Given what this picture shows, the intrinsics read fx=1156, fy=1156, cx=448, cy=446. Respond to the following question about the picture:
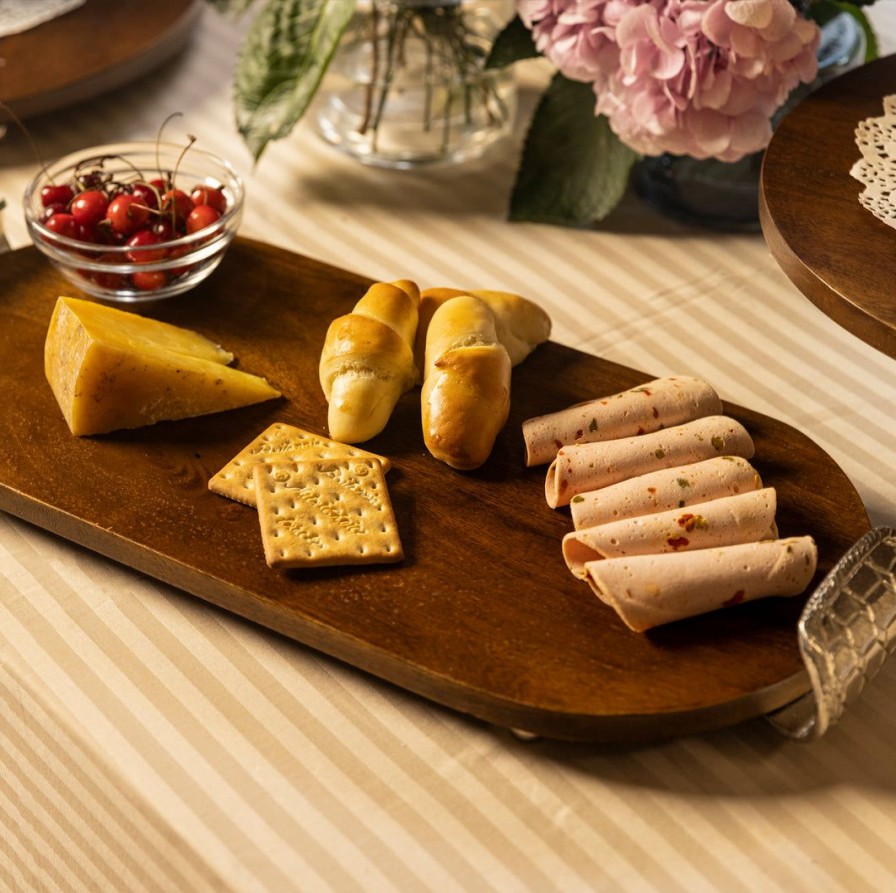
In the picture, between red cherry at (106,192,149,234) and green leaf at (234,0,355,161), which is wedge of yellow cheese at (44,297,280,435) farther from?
green leaf at (234,0,355,161)

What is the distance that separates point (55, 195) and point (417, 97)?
52 cm

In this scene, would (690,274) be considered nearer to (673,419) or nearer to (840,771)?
(673,419)

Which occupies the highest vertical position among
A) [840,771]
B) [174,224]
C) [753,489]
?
[174,224]

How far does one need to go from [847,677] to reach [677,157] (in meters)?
0.74

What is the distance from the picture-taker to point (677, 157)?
133 centimetres

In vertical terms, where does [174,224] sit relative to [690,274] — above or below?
above

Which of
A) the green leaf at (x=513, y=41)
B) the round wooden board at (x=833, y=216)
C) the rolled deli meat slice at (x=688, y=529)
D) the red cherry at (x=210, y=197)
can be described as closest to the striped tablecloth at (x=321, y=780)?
the rolled deli meat slice at (x=688, y=529)

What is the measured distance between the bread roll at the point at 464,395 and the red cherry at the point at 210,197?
0.31 meters

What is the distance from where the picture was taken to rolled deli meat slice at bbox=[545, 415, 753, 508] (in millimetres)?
903

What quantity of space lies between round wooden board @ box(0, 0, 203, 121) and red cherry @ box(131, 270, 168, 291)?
Answer: 1.59 ft

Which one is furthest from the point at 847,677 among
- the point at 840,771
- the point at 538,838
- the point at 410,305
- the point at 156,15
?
the point at 156,15

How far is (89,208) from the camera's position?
3.65 ft

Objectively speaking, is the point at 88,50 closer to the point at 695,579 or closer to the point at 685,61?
the point at 685,61

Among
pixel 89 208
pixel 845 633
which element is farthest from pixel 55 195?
pixel 845 633
